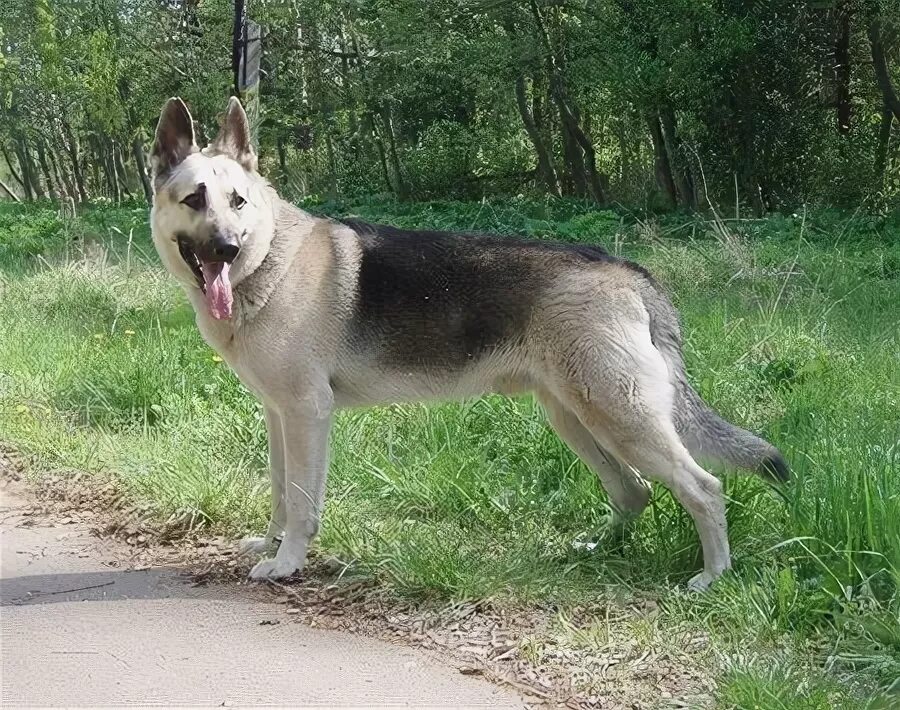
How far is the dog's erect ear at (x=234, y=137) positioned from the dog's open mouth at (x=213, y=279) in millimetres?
521

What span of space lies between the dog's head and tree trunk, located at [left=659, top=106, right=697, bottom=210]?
14.3 metres

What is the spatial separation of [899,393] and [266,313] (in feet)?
11.9

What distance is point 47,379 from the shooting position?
264 inches

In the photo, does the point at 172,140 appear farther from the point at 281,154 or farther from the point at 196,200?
the point at 281,154

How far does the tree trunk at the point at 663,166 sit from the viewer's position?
19272 millimetres

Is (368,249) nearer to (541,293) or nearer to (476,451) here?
(541,293)

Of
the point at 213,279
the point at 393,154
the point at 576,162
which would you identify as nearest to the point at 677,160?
the point at 576,162

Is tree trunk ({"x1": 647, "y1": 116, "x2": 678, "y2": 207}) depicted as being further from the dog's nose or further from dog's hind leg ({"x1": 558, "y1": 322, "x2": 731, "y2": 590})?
the dog's nose

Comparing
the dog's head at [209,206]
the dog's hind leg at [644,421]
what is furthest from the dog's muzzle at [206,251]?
the dog's hind leg at [644,421]

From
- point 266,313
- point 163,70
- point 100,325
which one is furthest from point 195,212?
point 163,70

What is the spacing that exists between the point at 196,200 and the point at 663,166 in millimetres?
17142

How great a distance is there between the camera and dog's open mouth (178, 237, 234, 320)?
13.0 ft

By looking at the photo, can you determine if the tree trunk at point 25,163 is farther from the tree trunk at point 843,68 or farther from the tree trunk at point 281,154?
the tree trunk at point 843,68

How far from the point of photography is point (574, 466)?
189 inches
